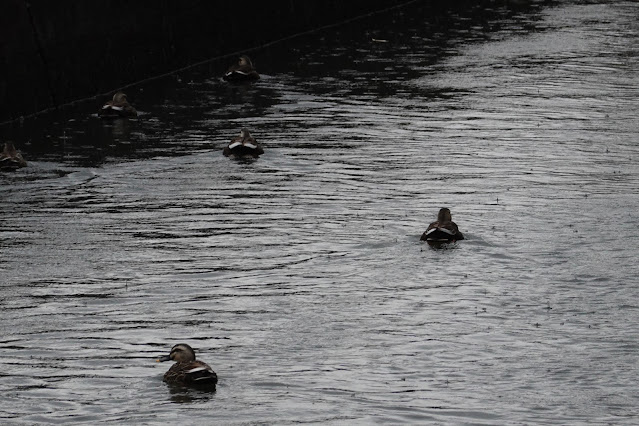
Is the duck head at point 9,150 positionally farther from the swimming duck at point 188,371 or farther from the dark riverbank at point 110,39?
the swimming duck at point 188,371

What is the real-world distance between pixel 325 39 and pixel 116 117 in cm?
1112

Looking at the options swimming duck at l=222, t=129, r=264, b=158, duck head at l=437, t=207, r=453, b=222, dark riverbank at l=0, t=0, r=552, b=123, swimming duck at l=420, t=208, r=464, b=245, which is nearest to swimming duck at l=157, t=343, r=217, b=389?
swimming duck at l=420, t=208, r=464, b=245

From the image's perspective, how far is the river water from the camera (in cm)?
1638

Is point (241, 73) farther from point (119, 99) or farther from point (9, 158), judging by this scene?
point (9, 158)

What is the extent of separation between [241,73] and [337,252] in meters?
14.3

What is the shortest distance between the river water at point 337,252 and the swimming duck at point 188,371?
15 cm

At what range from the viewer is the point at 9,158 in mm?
27281

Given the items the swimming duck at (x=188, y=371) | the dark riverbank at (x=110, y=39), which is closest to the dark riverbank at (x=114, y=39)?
the dark riverbank at (x=110, y=39)

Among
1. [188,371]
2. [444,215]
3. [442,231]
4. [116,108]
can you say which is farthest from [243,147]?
[188,371]

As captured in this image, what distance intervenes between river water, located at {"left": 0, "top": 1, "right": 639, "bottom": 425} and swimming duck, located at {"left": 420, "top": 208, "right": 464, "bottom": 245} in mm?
348

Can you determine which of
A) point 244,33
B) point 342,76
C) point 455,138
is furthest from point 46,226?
point 244,33

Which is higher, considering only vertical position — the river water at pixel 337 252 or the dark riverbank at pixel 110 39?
the dark riverbank at pixel 110 39

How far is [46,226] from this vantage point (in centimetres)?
2377

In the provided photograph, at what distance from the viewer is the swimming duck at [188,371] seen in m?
16.2
